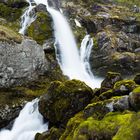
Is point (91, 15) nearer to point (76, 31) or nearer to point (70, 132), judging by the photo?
point (76, 31)

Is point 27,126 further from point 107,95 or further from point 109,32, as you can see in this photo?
point 109,32

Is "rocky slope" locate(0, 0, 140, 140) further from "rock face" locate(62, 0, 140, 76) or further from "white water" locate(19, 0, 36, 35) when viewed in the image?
"white water" locate(19, 0, 36, 35)

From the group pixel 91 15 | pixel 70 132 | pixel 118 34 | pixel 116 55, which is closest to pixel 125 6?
pixel 91 15

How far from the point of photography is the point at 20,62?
129 ft

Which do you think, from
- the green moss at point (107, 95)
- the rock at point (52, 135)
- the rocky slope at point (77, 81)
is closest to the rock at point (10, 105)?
the rocky slope at point (77, 81)

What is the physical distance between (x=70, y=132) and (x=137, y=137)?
8.00m

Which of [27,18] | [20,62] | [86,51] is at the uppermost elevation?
[27,18]

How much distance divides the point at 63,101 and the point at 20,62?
11253 millimetres

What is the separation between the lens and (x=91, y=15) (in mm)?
61094

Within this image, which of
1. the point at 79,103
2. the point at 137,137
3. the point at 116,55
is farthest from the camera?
the point at 116,55

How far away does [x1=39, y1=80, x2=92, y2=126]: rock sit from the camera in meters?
29.0

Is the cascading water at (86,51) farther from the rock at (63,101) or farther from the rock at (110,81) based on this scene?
the rock at (63,101)

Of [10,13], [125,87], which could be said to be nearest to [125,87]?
[125,87]

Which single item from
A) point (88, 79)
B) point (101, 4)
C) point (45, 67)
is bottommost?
point (88, 79)
